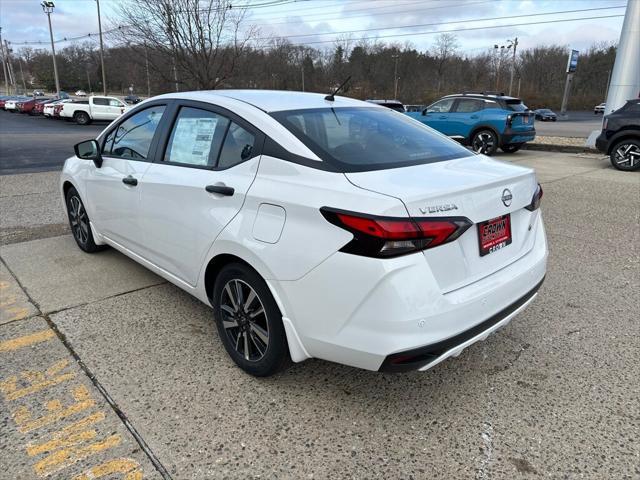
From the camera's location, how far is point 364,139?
9.34 ft

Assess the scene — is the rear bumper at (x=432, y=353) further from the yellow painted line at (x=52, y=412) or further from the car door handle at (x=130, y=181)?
the car door handle at (x=130, y=181)

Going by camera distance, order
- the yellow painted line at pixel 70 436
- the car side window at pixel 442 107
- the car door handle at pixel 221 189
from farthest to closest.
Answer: the car side window at pixel 442 107, the car door handle at pixel 221 189, the yellow painted line at pixel 70 436

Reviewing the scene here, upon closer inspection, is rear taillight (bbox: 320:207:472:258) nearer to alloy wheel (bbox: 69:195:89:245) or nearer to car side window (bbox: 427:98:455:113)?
alloy wheel (bbox: 69:195:89:245)

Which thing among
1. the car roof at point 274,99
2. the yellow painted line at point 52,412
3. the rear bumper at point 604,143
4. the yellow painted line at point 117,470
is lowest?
the yellow painted line at point 52,412

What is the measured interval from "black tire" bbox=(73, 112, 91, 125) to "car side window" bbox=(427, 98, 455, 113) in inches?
986

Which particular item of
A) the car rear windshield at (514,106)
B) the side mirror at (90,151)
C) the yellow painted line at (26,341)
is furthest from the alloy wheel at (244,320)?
the car rear windshield at (514,106)

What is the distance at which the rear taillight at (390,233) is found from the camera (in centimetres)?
201

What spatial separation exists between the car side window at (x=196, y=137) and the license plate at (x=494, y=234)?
1.60 meters

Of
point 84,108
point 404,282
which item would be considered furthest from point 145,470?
point 84,108

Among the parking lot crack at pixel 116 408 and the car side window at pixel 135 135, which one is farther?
the car side window at pixel 135 135

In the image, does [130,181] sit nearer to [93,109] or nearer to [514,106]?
[514,106]

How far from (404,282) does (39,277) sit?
146 inches

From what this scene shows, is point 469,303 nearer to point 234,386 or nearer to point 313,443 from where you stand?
point 313,443

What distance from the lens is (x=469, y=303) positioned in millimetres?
2215
